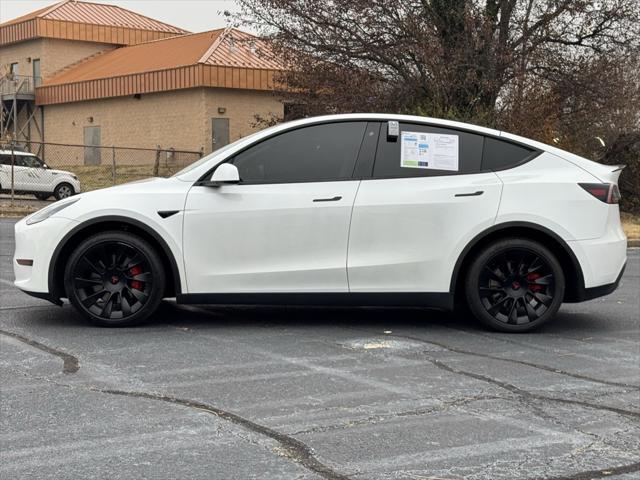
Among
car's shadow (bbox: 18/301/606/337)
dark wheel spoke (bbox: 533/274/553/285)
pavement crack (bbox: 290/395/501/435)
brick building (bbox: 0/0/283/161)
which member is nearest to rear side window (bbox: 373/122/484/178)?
dark wheel spoke (bbox: 533/274/553/285)

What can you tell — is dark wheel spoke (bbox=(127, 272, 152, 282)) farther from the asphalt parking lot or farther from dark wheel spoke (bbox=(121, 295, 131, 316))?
the asphalt parking lot

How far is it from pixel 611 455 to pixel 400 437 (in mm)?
946

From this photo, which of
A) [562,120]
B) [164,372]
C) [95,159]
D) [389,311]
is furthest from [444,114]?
[95,159]

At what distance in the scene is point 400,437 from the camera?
172 inches

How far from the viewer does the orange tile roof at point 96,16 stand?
165 ft

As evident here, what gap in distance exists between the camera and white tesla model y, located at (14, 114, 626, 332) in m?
7.03

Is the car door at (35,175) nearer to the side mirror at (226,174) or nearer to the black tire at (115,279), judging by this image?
the black tire at (115,279)

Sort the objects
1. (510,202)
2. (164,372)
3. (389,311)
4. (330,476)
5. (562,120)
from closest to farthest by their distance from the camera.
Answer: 1. (330,476)
2. (164,372)
3. (510,202)
4. (389,311)
5. (562,120)

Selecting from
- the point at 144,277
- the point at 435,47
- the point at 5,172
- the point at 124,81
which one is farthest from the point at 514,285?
the point at 124,81

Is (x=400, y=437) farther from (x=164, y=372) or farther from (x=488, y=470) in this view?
(x=164, y=372)

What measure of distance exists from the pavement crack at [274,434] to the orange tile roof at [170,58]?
31.8 meters

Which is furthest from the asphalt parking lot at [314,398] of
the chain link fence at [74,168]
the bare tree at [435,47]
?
A: the chain link fence at [74,168]

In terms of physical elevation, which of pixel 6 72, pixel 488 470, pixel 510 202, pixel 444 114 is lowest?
pixel 488 470

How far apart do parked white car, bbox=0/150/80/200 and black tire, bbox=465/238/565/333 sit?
900 inches
